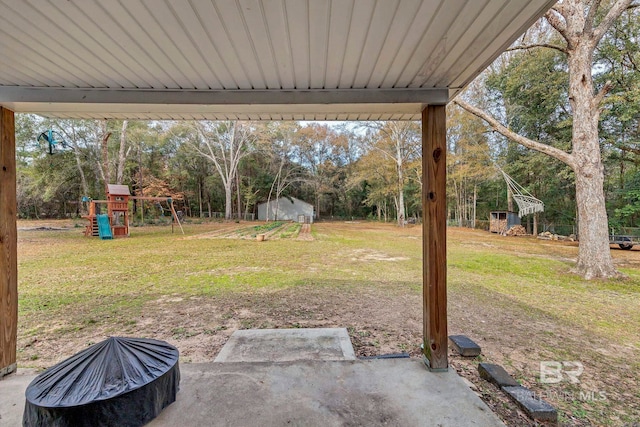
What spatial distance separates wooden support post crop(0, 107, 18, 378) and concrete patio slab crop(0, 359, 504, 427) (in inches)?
9.4

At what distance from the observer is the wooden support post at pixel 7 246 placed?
203cm

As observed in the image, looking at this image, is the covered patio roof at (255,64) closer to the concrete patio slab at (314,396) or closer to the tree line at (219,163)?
the concrete patio slab at (314,396)

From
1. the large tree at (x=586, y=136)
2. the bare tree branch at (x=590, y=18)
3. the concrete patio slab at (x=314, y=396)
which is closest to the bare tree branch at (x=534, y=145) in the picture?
the large tree at (x=586, y=136)

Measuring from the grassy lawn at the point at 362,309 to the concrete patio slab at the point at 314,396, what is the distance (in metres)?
0.47

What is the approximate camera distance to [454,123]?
17266mm

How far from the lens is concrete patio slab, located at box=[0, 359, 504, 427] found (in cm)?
162

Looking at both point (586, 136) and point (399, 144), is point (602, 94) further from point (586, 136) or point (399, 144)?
point (399, 144)

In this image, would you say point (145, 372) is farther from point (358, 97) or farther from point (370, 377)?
point (358, 97)

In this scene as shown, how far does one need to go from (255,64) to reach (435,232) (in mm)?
1685

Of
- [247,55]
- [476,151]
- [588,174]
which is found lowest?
[588,174]

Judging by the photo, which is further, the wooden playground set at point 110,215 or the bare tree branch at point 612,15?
the wooden playground set at point 110,215

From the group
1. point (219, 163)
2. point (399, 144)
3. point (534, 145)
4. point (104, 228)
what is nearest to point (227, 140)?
point (219, 163)

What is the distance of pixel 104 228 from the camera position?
11.2 metres

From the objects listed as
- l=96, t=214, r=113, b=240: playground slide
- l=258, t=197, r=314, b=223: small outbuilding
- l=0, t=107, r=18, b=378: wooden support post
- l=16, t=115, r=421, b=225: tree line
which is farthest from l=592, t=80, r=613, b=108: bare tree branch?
l=258, t=197, r=314, b=223: small outbuilding
